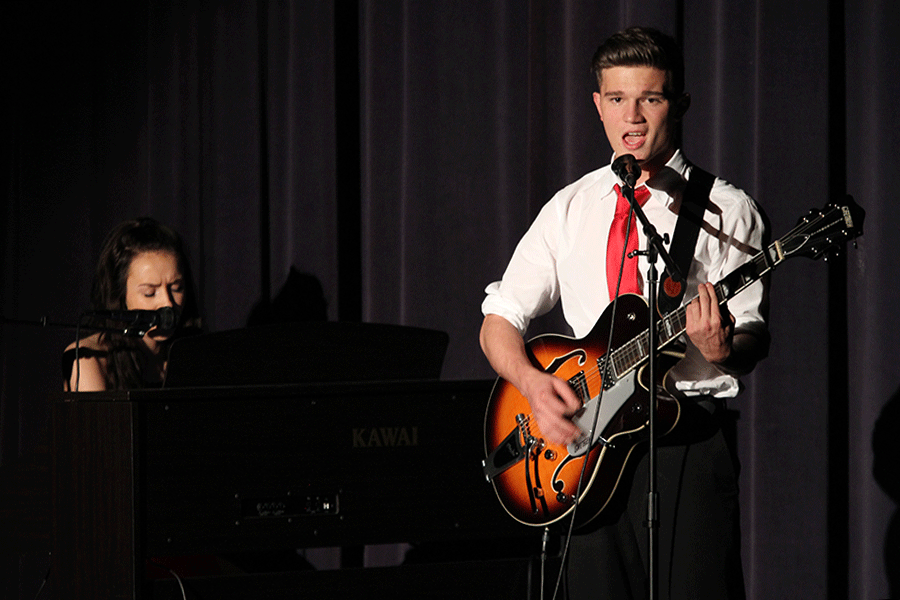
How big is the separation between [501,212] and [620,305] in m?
1.24

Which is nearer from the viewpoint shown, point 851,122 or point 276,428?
point 276,428

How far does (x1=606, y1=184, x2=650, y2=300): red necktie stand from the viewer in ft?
6.09

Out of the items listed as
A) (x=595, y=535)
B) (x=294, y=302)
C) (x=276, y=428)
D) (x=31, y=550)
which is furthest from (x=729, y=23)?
(x=31, y=550)

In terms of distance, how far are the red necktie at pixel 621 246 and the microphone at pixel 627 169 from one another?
0.22 m

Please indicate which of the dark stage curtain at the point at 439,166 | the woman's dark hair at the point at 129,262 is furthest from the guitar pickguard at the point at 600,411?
the woman's dark hair at the point at 129,262

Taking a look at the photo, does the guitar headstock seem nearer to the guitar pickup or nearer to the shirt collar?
the shirt collar

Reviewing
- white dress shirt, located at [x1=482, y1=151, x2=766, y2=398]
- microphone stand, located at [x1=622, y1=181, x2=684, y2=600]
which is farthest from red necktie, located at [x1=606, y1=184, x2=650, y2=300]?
microphone stand, located at [x1=622, y1=181, x2=684, y2=600]

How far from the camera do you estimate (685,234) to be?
69.3 inches

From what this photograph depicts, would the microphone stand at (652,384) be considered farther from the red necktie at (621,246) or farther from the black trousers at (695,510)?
the red necktie at (621,246)

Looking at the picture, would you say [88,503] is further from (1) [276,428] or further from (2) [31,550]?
(2) [31,550]

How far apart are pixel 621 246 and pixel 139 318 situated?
42.5 inches

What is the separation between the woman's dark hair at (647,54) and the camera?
6.01 ft

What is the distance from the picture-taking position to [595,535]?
1.82 m

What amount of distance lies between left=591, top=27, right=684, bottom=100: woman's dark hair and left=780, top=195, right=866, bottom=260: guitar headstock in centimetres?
37
